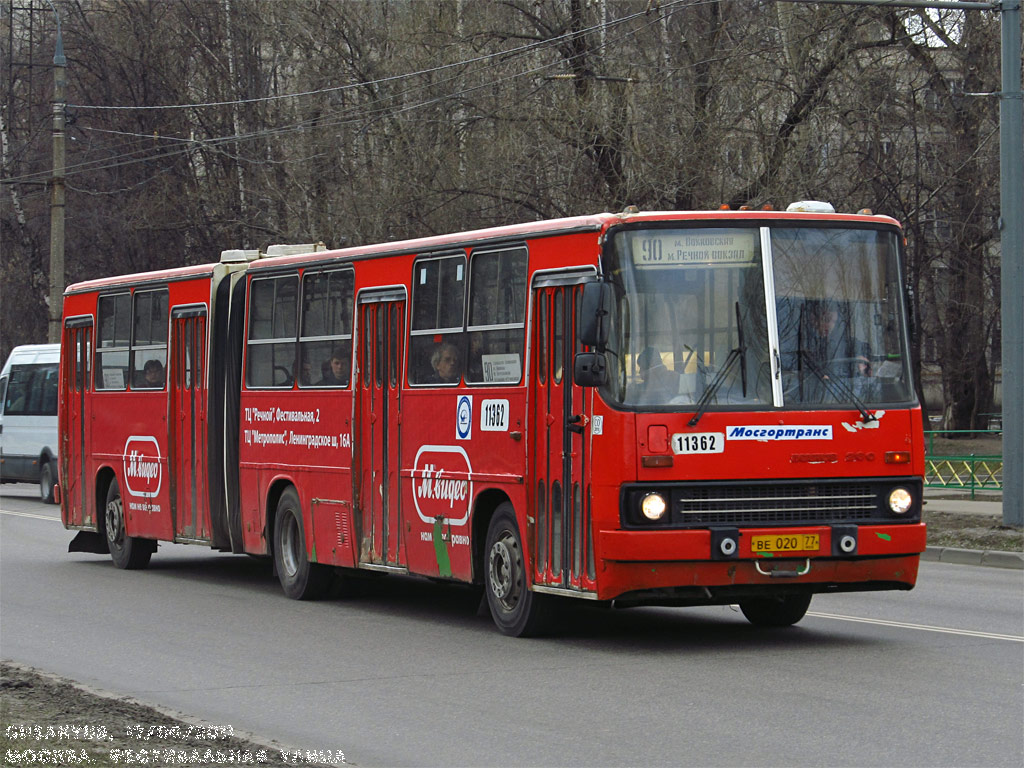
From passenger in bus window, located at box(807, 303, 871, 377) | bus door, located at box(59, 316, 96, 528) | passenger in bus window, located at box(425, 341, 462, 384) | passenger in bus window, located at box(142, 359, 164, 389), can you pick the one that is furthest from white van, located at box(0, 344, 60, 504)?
passenger in bus window, located at box(807, 303, 871, 377)

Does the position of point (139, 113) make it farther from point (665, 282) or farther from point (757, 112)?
point (665, 282)

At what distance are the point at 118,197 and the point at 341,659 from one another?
3642cm

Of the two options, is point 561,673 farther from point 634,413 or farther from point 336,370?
point 336,370

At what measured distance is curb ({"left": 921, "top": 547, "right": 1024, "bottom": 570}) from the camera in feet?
60.1

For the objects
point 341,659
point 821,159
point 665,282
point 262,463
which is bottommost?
point 341,659

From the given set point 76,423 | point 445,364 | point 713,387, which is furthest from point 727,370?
point 76,423

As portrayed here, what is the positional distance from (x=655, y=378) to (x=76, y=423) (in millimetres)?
10517

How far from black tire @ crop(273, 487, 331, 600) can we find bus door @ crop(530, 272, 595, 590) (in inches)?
150

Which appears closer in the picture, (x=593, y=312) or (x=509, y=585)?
(x=593, y=312)

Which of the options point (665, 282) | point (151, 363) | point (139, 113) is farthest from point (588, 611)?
point (139, 113)

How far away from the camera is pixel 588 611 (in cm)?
1348

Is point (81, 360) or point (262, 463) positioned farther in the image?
point (81, 360)

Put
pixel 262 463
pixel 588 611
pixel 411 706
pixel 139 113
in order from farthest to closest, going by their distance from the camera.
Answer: pixel 139 113
pixel 262 463
pixel 588 611
pixel 411 706

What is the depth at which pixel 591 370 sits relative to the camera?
1070 centimetres
